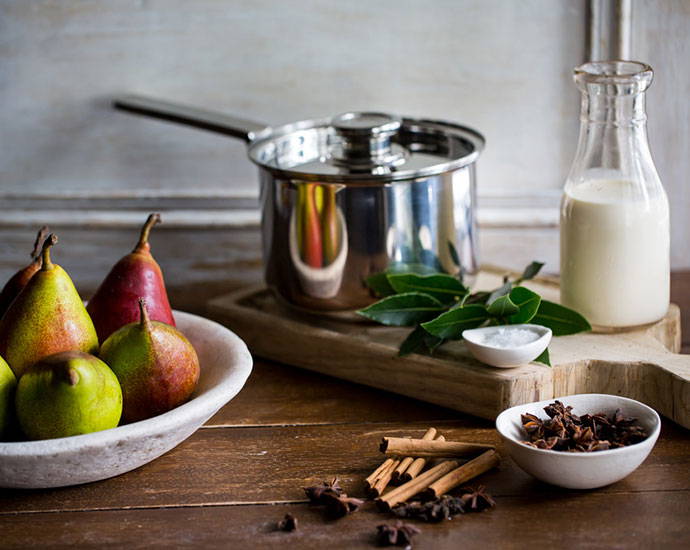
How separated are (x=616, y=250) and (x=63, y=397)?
0.52m

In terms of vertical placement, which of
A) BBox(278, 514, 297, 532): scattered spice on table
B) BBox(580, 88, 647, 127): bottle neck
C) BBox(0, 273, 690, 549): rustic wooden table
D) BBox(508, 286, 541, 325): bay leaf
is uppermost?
BBox(580, 88, 647, 127): bottle neck

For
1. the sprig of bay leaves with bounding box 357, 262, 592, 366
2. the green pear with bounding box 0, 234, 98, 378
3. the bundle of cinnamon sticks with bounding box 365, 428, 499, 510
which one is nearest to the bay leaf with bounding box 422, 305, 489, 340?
the sprig of bay leaves with bounding box 357, 262, 592, 366

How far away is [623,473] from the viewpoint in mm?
686

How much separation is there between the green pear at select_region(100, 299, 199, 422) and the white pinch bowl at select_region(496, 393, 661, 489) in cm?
26

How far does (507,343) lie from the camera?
0.81 m

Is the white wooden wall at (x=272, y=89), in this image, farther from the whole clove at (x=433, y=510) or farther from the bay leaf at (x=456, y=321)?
the whole clove at (x=433, y=510)

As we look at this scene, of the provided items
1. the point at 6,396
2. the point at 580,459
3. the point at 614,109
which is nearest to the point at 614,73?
the point at 614,109

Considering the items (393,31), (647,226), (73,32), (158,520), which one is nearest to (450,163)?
(647,226)

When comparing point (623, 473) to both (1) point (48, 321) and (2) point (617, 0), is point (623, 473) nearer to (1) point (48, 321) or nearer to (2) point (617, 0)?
(1) point (48, 321)

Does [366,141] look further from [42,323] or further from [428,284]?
[42,323]

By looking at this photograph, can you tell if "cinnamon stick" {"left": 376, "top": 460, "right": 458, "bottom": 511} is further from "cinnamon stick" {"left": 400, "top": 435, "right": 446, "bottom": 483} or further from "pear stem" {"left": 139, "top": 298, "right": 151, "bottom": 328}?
"pear stem" {"left": 139, "top": 298, "right": 151, "bottom": 328}

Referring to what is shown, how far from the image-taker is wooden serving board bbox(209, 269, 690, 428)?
0.80 metres

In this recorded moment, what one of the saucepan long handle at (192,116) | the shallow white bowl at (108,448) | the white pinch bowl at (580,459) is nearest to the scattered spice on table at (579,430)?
the white pinch bowl at (580,459)

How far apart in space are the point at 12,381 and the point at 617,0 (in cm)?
82
